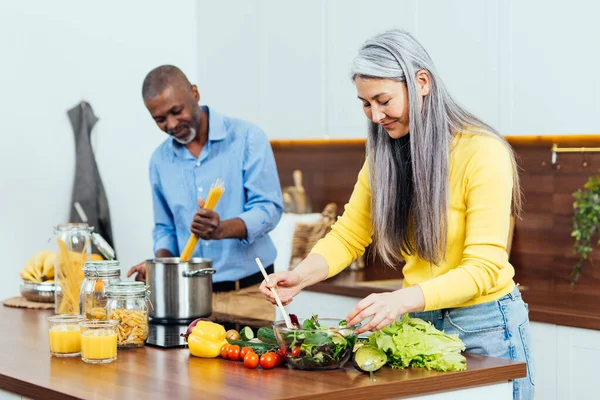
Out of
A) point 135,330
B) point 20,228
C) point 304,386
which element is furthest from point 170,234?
point 304,386

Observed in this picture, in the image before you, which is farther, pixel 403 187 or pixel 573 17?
pixel 573 17

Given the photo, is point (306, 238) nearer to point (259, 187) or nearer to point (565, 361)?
point (259, 187)

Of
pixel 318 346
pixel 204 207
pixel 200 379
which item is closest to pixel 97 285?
pixel 204 207

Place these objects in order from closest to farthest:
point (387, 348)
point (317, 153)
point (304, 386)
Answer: point (304, 386)
point (387, 348)
point (317, 153)

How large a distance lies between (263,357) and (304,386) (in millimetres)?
235

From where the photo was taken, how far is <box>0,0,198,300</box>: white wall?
175 inches

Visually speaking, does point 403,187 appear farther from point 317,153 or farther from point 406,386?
point 317,153

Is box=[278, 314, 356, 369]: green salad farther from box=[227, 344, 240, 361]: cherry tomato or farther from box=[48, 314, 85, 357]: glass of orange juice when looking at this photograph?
box=[48, 314, 85, 357]: glass of orange juice

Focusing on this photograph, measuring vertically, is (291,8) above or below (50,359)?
above

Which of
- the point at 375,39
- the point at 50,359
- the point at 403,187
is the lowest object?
the point at 50,359

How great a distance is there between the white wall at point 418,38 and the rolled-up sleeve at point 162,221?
1230 mm

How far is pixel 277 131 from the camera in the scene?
4.77 meters

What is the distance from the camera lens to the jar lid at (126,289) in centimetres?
239

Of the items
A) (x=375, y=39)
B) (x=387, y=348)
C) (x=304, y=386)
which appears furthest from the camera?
(x=375, y=39)
